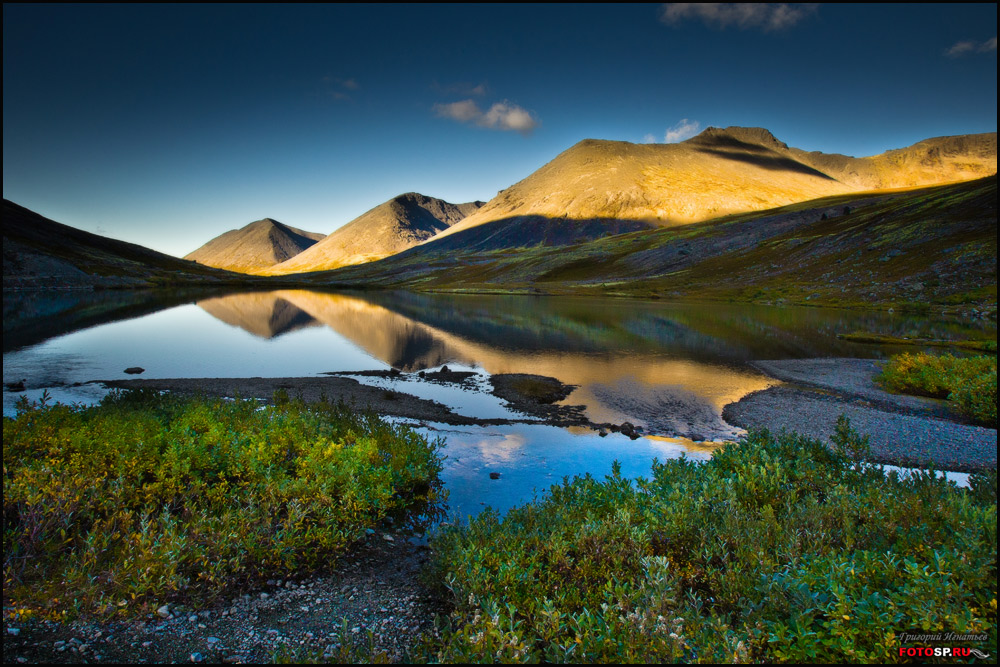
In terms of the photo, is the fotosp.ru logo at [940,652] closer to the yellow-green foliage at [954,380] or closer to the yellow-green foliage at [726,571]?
the yellow-green foliage at [726,571]

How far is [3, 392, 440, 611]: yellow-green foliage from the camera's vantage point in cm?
908

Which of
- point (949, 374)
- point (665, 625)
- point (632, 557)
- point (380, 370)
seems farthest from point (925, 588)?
point (380, 370)

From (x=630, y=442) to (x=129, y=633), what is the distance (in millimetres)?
19185

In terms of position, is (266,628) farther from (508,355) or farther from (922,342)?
(922,342)

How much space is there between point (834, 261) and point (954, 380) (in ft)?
361

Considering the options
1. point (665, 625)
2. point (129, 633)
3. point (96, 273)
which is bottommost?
point (129, 633)

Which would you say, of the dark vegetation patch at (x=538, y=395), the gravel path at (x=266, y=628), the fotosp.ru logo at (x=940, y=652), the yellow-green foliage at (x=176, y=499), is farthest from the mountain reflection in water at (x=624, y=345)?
the gravel path at (x=266, y=628)

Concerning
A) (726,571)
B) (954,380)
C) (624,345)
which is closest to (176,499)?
(726,571)

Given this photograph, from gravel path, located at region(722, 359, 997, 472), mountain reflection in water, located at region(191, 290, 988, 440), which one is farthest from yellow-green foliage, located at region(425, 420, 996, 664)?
mountain reflection in water, located at region(191, 290, 988, 440)

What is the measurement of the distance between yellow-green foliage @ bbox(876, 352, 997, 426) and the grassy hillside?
57074 millimetres

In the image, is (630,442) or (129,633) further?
(630,442)

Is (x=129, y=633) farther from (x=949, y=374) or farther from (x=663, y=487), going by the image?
(x=949, y=374)

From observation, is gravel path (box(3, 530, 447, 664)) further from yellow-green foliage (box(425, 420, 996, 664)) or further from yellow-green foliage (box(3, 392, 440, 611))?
yellow-green foliage (box(425, 420, 996, 664))

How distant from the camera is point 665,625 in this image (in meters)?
6.78
